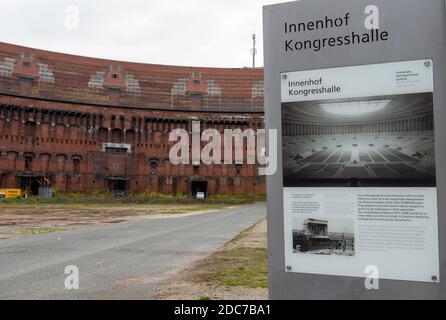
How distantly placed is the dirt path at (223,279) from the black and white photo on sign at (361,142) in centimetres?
305

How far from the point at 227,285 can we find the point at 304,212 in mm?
3729

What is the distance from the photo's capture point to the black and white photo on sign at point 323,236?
11.0 ft

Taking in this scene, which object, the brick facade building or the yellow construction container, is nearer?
the yellow construction container

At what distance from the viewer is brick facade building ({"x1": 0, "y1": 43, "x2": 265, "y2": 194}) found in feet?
190

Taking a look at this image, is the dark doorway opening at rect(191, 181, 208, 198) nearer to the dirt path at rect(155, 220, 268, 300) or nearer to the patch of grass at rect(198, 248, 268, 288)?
the patch of grass at rect(198, 248, 268, 288)

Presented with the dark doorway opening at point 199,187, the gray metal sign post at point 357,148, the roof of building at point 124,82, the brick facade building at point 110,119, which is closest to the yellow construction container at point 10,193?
the brick facade building at point 110,119

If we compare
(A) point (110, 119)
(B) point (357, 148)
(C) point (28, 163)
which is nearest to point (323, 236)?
(B) point (357, 148)

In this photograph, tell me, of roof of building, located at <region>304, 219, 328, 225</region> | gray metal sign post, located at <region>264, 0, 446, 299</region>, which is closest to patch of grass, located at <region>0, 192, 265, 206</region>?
gray metal sign post, located at <region>264, 0, 446, 299</region>

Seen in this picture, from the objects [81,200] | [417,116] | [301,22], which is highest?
[301,22]

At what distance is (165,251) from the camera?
37.3 ft

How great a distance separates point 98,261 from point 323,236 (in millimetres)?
7361

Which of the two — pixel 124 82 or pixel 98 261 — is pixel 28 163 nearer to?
pixel 124 82
